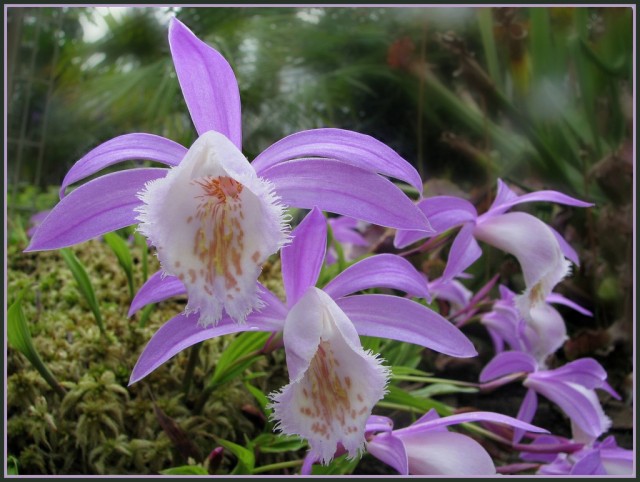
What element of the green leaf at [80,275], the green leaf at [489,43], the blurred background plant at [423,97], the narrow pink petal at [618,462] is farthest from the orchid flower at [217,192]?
the green leaf at [489,43]

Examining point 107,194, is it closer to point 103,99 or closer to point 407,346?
point 407,346

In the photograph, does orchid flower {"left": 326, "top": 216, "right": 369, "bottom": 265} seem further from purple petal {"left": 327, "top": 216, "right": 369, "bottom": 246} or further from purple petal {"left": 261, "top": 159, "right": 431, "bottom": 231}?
purple petal {"left": 261, "top": 159, "right": 431, "bottom": 231}

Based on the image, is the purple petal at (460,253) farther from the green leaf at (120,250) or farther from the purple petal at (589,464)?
the green leaf at (120,250)

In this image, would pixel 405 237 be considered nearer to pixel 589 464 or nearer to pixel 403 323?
pixel 403 323

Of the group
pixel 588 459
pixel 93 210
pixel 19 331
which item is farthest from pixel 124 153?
pixel 588 459

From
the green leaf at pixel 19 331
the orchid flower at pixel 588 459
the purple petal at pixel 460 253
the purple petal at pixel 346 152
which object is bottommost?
the orchid flower at pixel 588 459

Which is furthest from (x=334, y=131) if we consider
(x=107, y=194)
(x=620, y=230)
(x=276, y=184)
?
(x=620, y=230)
